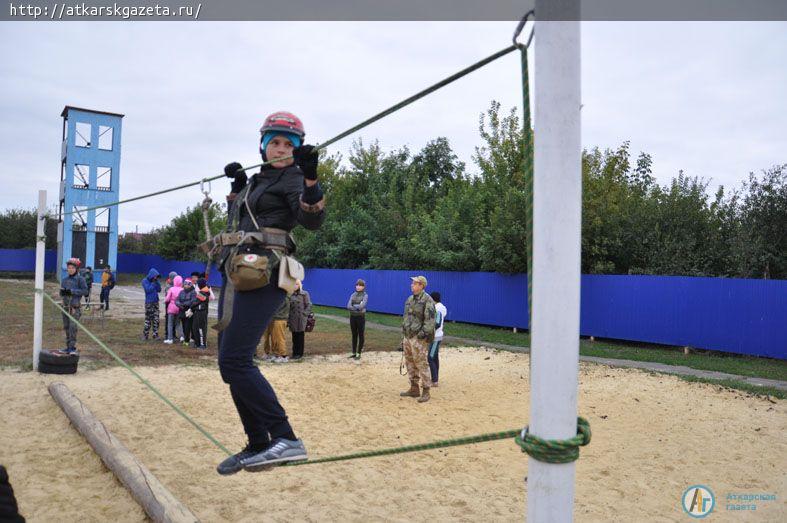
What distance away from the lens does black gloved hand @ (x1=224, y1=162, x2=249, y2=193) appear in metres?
3.74

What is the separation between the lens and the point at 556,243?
178 cm

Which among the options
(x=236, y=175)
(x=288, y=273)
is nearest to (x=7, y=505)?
(x=288, y=273)

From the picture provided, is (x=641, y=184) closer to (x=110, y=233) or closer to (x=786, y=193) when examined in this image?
(x=786, y=193)

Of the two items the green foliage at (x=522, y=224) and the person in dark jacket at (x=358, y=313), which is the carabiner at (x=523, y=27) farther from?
the green foliage at (x=522, y=224)

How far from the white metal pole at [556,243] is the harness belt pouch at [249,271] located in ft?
5.66

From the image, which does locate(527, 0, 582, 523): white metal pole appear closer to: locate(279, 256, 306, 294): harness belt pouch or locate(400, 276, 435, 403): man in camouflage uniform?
locate(279, 256, 306, 294): harness belt pouch

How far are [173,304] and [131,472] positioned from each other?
10.0 meters

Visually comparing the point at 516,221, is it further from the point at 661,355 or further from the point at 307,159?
the point at 307,159

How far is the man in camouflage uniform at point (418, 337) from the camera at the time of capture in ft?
31.6

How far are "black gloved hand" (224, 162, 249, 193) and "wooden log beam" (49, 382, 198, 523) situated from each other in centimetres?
238

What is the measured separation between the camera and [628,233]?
19188 mm

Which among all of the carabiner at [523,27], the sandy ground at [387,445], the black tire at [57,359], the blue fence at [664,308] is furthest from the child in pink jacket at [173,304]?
the carabiner at [523,27]

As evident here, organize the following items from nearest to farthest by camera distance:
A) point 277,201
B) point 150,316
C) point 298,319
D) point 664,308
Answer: point 277,201, point 298,319, point 150,316, point 664,308

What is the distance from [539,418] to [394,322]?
71.8 ft
